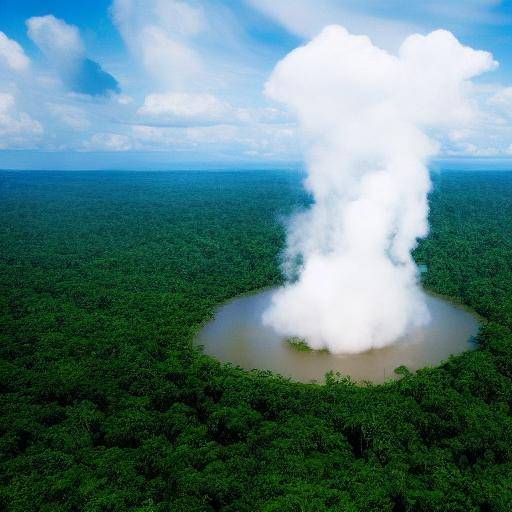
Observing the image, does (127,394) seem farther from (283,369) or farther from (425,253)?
(425,253)

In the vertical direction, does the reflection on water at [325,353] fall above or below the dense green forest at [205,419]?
below

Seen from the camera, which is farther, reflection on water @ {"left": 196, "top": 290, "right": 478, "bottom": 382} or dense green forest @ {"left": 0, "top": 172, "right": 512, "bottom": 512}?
reflection on water @ {"left": 196, "top": 290, "right": 478, "bottom": 382}

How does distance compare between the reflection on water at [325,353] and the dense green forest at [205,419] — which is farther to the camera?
the reflection on water at [325,353]

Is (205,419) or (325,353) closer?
(205,419)

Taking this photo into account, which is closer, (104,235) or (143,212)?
(104,235)

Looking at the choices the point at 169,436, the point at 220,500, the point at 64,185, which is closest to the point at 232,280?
the point at 169,436

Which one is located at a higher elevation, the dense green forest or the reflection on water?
the dense green forest

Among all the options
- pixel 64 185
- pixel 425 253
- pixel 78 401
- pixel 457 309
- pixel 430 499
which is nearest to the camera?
pixel 430 499

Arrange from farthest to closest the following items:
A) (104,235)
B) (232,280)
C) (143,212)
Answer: (143,212), (104,235), (232,280)
